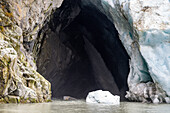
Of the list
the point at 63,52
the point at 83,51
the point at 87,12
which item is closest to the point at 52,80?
the point at 63,52

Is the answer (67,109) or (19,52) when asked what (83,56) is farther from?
(67,109)

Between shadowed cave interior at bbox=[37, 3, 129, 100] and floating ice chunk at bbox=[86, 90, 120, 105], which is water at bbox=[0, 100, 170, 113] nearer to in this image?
floating ice chunk at bbox=[86, 90, 120, 105]

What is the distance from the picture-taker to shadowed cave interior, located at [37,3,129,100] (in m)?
21.4

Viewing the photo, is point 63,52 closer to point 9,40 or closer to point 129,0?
point 129,0

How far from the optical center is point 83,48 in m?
25.4

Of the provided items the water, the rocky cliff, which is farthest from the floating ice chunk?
the water

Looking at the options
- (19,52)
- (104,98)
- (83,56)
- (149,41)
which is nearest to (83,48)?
(83,56)

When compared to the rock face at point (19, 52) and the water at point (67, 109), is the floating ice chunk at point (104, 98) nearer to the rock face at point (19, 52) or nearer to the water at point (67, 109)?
the rock face at point (19, 52)

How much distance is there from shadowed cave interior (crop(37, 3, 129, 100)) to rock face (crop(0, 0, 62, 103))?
4.82 m

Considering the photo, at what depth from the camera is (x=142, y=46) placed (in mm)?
14930

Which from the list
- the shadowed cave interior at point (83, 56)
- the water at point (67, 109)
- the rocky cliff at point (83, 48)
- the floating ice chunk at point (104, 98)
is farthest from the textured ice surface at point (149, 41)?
the shadowed cave interior at point (83, 56)

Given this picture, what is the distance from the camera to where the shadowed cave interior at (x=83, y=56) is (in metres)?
21.4

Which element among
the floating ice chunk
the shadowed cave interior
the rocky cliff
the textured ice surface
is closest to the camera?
the rocky cliff

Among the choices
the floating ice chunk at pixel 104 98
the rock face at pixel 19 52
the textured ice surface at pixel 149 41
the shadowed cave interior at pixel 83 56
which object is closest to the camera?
the rock face at pixel 19 52
